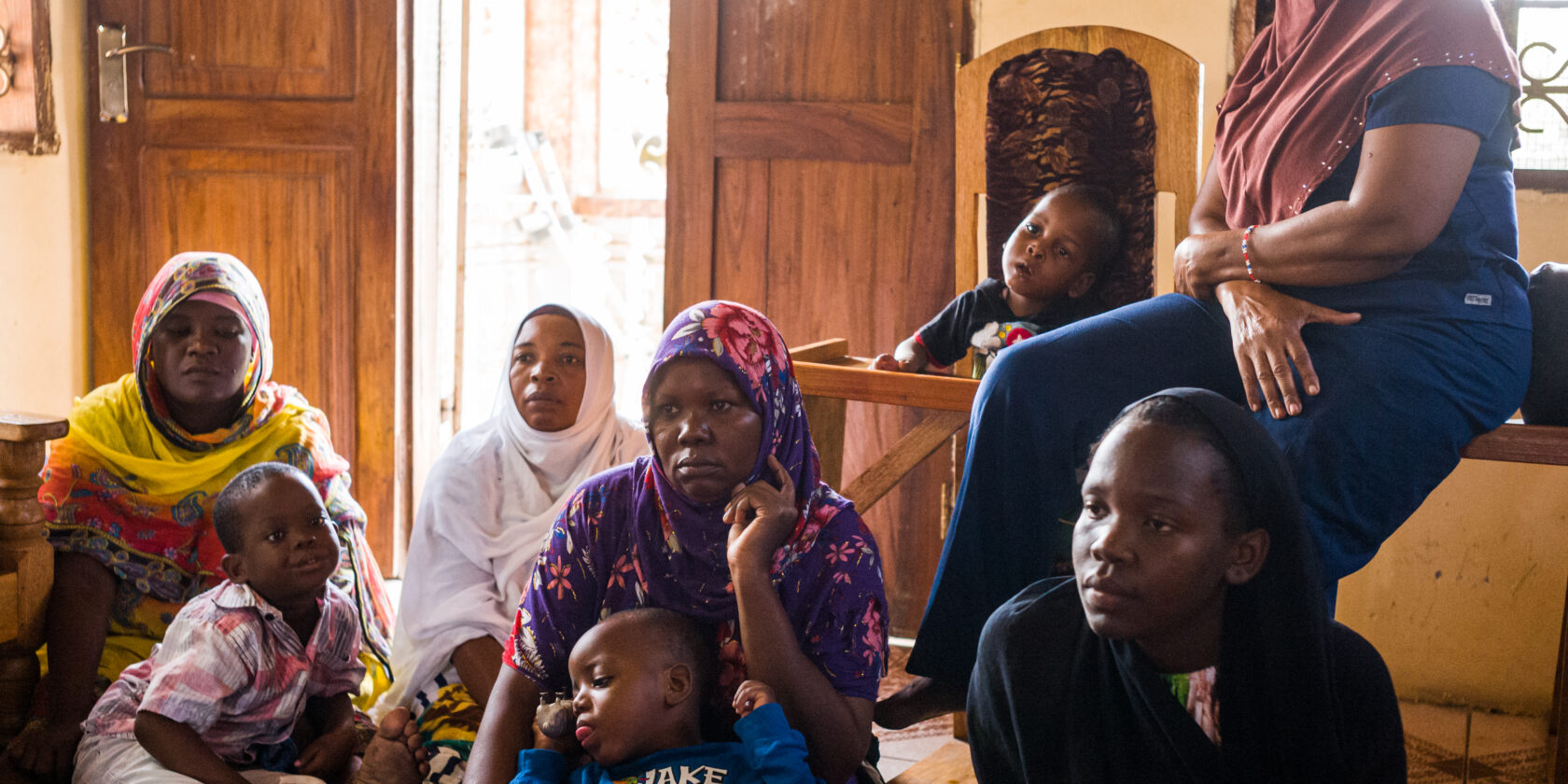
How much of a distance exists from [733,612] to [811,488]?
0.23 metres

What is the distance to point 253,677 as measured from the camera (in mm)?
2271

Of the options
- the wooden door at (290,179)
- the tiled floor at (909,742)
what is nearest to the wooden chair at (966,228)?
the tiled floor at (909,742)

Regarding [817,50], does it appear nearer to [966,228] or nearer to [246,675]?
[966,228]

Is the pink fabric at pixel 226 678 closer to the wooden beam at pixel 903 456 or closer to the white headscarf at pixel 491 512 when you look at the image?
the white headscarf at pixel 491 512

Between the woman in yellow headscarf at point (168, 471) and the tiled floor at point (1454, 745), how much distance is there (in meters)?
1.30

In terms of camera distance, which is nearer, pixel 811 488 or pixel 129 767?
pixel 811 488

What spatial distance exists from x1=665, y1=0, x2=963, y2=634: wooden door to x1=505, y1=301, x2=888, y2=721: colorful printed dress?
184 centimetres

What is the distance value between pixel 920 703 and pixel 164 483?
1.82 m

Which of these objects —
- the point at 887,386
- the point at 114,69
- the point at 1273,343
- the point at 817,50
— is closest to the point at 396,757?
the point at 887,386

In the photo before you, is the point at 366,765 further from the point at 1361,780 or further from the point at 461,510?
the point at 1361,780

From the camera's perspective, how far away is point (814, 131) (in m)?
3.75

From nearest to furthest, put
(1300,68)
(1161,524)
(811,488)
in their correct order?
(1161,524)
(811,488)
(1300,68)

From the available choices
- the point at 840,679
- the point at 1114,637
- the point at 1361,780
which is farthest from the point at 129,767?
the point at 1361,780

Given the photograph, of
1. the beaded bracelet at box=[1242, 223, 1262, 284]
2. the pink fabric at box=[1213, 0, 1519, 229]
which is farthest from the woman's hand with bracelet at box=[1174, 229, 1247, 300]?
the pink fabric at box=[1213, 0, 1519, 229]
